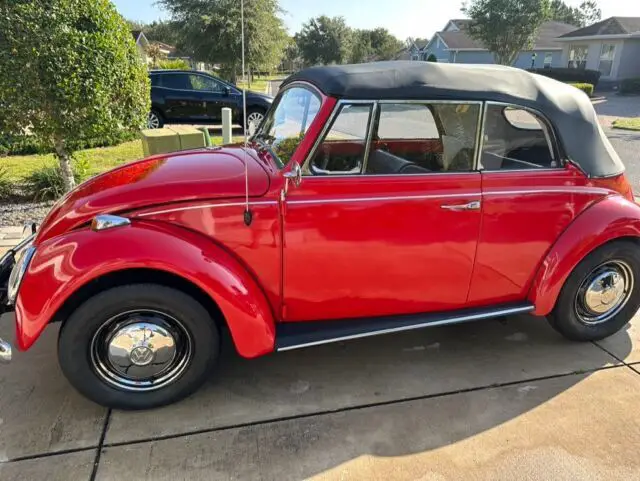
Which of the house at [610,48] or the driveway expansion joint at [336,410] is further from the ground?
the house at [610,48]

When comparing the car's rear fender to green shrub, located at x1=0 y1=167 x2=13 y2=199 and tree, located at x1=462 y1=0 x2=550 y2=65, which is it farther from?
tree, located at x1=462 y1=0 x2=550 y2=65

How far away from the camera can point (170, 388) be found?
2711 millimetres

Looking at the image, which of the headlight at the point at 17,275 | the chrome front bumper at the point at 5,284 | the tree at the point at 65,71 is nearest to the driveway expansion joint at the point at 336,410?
the chrome front bumper at the point at 5,284

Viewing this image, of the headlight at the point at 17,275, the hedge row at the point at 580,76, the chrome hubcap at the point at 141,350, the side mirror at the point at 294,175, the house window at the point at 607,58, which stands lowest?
the chrome hubcap at the point at 141,350

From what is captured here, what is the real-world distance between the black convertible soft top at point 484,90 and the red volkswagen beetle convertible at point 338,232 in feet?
0.04

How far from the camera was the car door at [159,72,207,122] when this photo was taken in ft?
39.8

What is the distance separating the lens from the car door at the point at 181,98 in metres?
12.1

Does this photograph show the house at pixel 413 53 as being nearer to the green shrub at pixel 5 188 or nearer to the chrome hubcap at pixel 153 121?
the chrome hubcap at pixel 153 121

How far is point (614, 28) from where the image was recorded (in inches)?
1192

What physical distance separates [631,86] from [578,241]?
2948cm

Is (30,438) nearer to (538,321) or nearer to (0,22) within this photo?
(538,321)

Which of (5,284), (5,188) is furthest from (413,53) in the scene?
(5,284)

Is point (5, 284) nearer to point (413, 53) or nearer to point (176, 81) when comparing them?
point (176, 81)

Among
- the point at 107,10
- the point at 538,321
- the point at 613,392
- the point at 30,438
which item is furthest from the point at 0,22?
the point at 613,392
